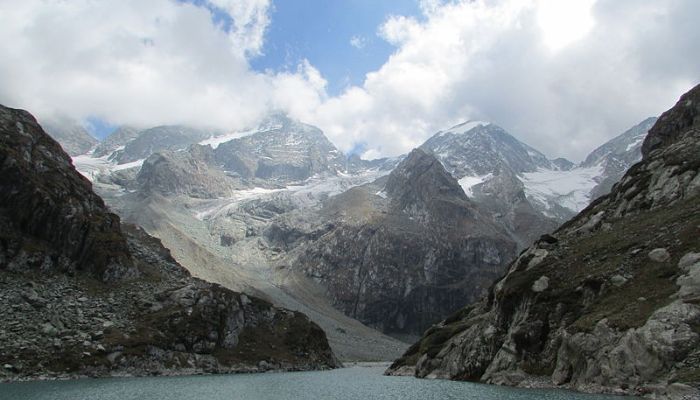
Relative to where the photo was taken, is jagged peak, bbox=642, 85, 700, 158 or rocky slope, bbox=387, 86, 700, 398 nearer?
rocky slope, bbox=387, 86, 700, 398

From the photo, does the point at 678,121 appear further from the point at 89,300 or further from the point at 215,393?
the point at 89,300

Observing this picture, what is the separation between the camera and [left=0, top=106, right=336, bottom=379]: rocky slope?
99.9 metres

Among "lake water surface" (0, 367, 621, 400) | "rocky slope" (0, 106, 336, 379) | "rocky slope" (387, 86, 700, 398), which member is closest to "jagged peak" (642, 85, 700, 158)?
"rocky slope" (387, 86, 700, 398)

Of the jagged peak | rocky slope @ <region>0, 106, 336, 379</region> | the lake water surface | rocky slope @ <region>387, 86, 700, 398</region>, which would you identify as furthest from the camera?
the jagged peak

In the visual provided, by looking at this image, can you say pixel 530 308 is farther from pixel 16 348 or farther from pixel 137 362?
pixel 16 348

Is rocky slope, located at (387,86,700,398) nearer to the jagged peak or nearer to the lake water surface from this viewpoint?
the lake water surface

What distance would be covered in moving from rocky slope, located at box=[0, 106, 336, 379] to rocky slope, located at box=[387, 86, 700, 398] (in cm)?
5348

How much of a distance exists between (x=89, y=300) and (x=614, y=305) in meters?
97.6

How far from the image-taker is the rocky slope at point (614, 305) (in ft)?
186

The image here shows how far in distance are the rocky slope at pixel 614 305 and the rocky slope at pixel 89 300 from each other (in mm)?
53477

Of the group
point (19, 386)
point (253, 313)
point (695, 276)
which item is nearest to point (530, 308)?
point (695, 276)

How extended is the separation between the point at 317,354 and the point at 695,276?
125939mm

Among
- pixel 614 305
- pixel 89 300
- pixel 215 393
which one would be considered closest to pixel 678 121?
pixel 614 305

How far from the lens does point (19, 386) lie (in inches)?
3061
